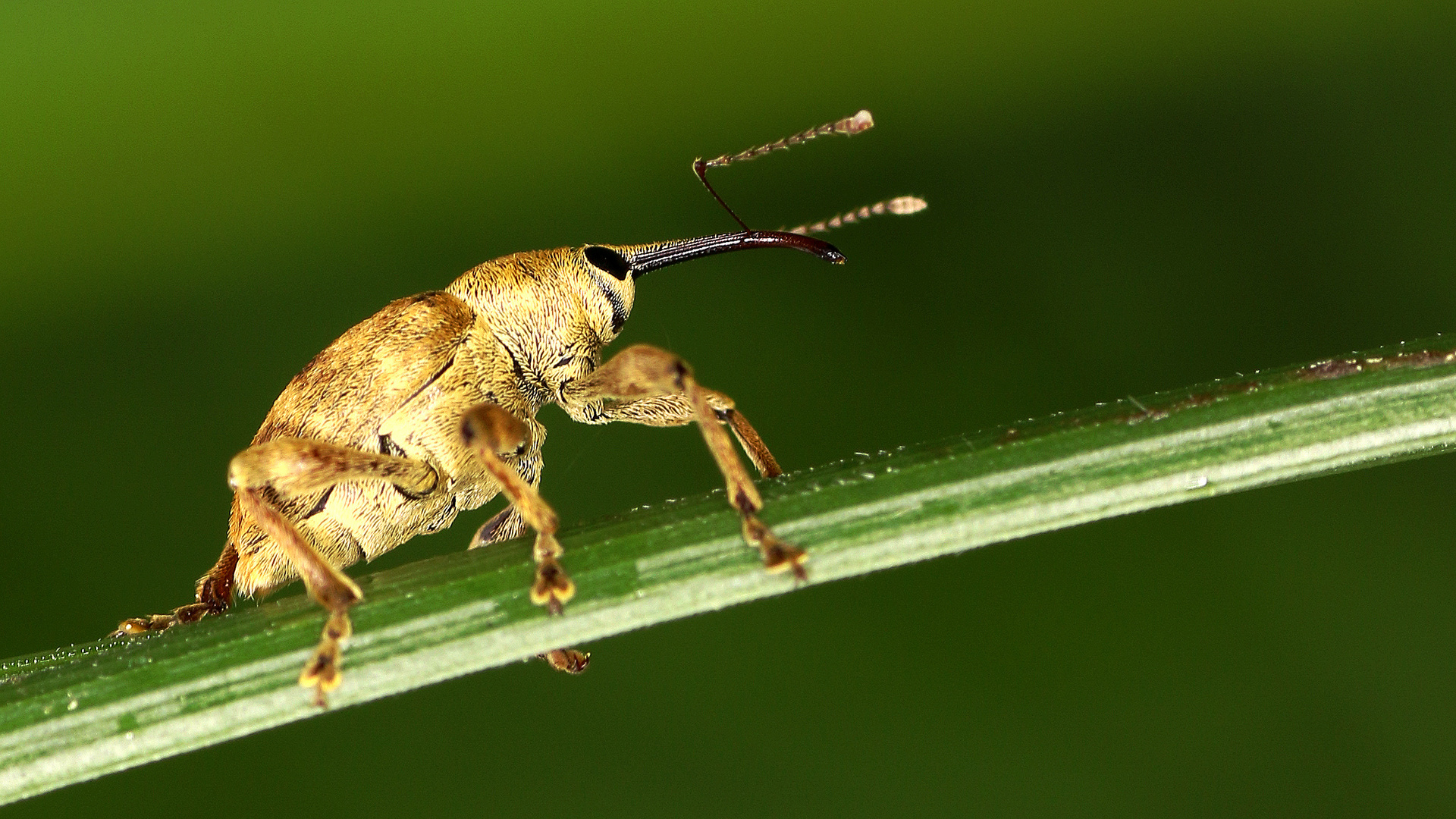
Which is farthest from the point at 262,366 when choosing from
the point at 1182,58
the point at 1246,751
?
the point at 1182,58

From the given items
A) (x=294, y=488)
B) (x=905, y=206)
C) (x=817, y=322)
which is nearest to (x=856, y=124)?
(x=905, y=206)

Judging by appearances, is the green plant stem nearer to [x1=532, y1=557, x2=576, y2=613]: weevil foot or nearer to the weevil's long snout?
[x1=532, y1=557, x2=576, y2=613]: weevil foot

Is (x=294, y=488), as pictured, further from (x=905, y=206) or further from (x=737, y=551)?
(x=905, y=206)

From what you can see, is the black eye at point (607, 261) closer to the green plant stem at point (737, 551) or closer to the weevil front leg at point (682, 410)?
the weevil front leg at point (682, 410)

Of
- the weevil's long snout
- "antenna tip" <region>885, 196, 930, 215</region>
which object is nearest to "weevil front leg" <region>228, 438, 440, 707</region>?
the weevil's long snout

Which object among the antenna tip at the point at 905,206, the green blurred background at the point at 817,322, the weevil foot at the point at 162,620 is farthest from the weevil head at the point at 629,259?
the weevil foot at the point at 162,620

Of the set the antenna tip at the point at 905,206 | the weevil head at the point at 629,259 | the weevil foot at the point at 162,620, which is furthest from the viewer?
the weevil head at the point at 629,259
